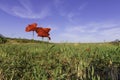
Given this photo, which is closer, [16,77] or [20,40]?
[16,77]

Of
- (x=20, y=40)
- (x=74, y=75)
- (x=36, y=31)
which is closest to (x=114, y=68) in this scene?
(x=74, y=75)

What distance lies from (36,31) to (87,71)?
23.1 m

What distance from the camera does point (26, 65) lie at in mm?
4797

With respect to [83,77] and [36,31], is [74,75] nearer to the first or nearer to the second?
[83,77]

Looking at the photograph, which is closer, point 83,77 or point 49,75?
point 83,77

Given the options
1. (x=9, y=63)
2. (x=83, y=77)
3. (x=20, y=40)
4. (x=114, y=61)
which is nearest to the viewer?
(x=83, y=77)

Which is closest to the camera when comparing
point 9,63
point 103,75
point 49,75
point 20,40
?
point 49,75

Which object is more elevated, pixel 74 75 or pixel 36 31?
pixel 36 31

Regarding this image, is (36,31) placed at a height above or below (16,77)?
above

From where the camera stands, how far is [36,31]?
27.0 meters

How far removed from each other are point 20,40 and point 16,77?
653 inches

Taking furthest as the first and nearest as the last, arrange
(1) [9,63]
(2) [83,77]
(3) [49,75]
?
(1) [9,63], (3) [49,75], (2) [83,77]

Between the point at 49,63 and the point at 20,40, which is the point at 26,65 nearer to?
the point at 49,63

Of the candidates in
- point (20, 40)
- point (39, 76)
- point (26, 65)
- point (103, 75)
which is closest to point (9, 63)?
point (26, 65)
